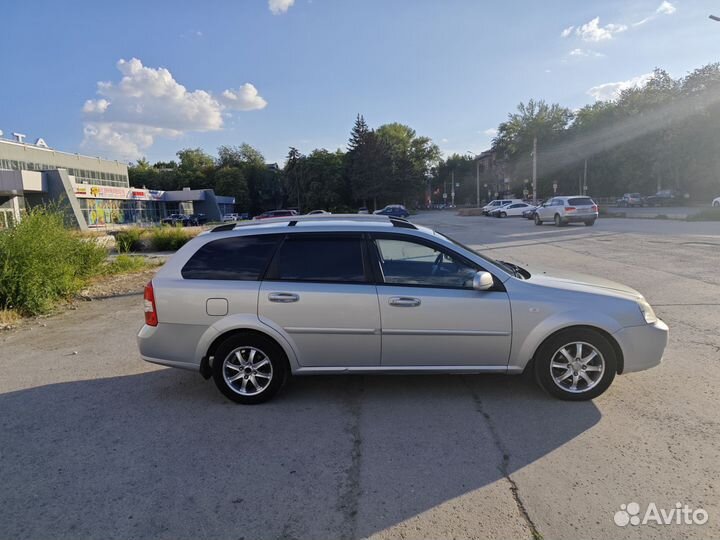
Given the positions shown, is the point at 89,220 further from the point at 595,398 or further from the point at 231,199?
the point at 595,398

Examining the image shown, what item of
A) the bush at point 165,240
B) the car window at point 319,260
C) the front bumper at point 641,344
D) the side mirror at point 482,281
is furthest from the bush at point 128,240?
the front bumper at point 641,344

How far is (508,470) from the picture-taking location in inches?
126

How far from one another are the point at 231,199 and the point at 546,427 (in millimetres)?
83506

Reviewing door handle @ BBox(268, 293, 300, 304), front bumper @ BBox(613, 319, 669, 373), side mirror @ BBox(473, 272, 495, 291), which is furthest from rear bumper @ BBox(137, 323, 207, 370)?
front bumper @ BBox(613, 319, 669, 373)

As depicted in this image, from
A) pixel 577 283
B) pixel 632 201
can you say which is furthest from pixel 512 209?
pixel 577 283

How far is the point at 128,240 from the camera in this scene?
19.4 m

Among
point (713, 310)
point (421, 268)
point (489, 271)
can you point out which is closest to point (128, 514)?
point (421, 268)

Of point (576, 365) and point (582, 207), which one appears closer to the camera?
point (576, 365)

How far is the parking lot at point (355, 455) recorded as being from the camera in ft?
8.97

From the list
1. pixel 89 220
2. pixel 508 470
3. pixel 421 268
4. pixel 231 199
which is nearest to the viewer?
pixel 508 470

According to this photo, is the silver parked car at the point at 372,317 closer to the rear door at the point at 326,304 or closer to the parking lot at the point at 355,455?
the rear door at the point at 326,304

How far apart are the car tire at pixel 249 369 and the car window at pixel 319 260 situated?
2.23 feet

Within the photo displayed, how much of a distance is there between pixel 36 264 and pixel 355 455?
840 cm

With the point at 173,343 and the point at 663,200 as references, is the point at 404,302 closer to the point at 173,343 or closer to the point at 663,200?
the point at 173,343
